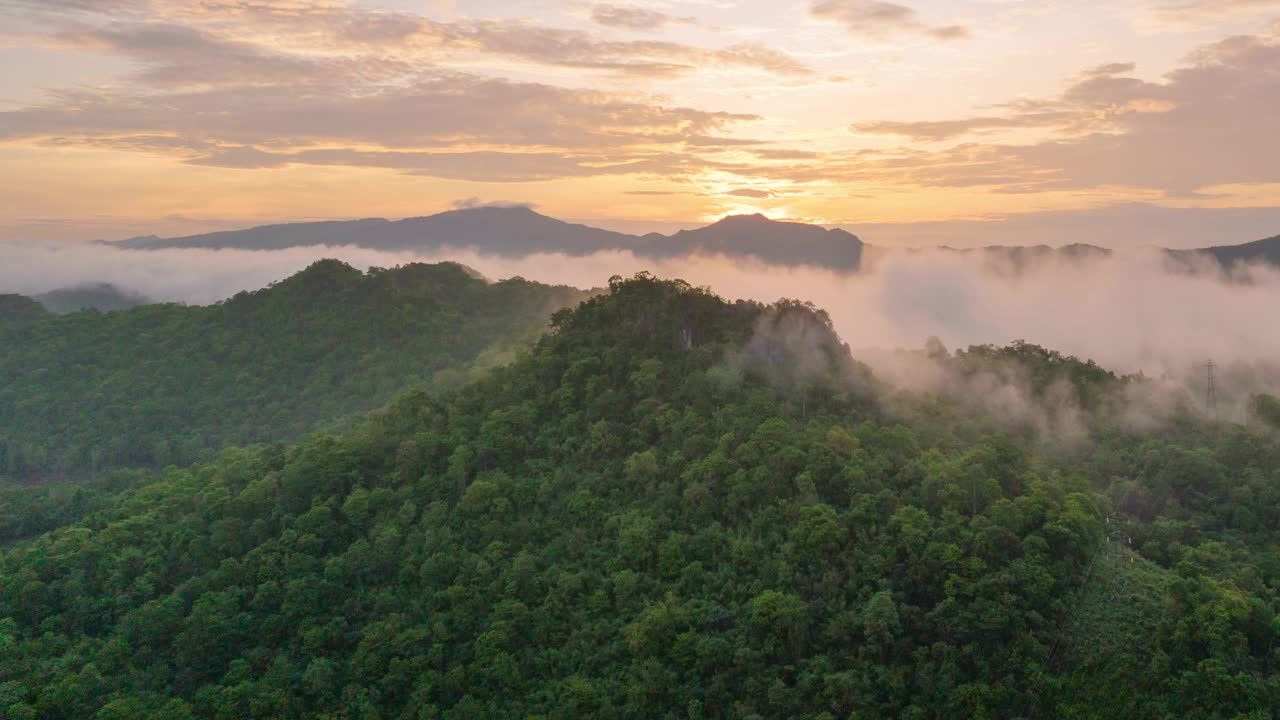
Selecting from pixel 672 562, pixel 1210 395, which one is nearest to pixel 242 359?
pixel 672 562

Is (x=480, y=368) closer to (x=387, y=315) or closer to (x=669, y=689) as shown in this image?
(x=387, y=315)

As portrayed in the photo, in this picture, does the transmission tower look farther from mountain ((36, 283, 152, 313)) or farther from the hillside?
mountain ((36, 283, 152, 313))

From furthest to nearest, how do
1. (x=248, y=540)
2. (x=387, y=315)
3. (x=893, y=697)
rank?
(x=387, y=315)
(x=248, y=540)
(x=893, y=697)

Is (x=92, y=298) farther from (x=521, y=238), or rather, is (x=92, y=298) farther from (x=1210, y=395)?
(x=1210, y=395)

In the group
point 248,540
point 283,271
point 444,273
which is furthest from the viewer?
point 283,271

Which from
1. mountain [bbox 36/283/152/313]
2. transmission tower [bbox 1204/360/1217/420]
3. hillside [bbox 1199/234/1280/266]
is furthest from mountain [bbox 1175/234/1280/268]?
mountain [bbox 36/283/152/313]

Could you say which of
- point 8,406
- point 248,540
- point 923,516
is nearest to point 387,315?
point 8,406
